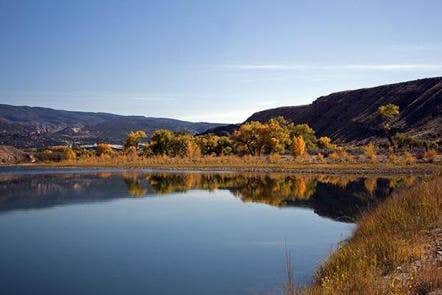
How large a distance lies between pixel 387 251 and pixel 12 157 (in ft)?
326

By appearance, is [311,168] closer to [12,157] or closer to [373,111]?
[12,157]

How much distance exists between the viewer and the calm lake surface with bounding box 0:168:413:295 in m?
12.0

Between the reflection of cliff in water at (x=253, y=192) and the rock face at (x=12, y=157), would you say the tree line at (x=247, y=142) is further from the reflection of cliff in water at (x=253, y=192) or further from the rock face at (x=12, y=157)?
the reflection of cliff in water at (x=253, y=192)

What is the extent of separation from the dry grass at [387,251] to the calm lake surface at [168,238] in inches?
54.3

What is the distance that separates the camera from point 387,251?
1005 cm

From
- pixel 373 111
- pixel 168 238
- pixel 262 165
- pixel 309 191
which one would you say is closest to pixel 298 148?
pixel 262 165

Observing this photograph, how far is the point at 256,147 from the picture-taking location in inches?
2953

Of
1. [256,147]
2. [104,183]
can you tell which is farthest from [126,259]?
[256,147]

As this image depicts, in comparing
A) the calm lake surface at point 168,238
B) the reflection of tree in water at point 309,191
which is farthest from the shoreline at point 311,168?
the calm lake surface at point 168,238

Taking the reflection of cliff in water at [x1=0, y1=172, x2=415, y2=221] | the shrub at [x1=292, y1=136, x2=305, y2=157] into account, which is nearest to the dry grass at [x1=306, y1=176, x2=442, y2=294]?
the reflection of cliff in water at [x1=0, y1=172, x2=415, y2=221]

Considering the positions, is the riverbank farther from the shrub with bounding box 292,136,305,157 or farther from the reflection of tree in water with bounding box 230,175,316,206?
the reflection of tree in water with bounding box 230,175,316,206

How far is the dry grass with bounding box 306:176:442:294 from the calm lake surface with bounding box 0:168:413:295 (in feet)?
4.53

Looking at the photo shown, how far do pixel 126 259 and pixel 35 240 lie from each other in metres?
4.46

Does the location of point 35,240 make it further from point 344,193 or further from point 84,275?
point 344,193
